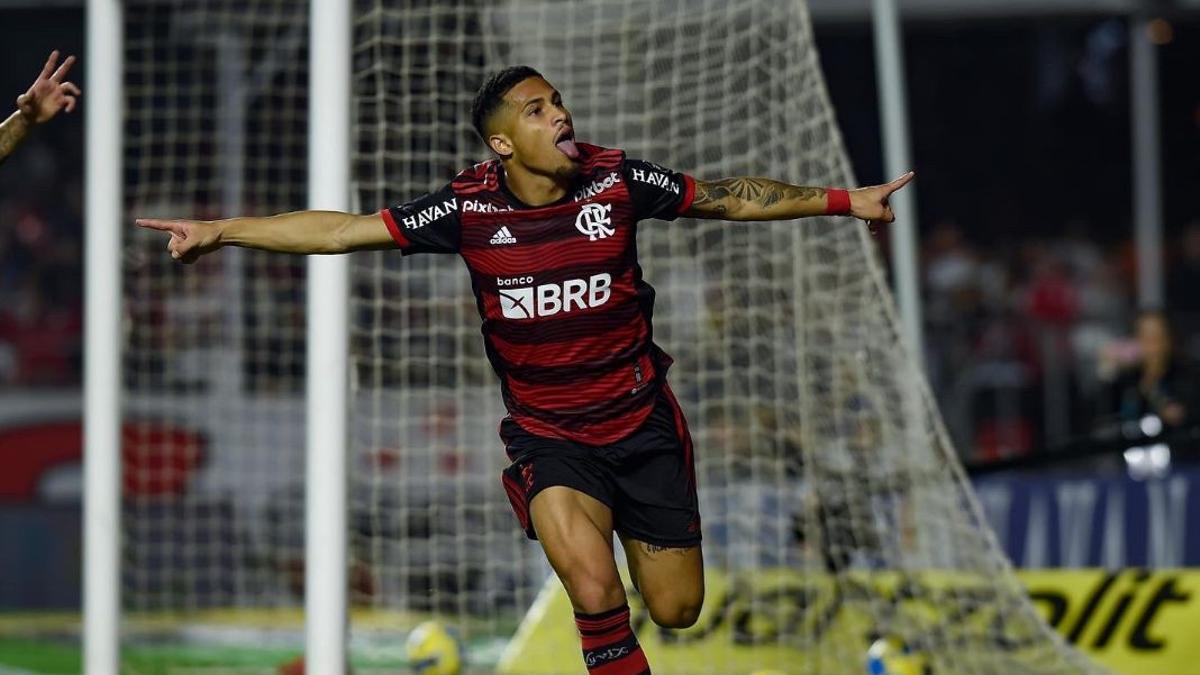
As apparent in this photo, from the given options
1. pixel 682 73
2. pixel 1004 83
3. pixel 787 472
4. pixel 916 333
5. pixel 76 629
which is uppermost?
pixel 1004 83

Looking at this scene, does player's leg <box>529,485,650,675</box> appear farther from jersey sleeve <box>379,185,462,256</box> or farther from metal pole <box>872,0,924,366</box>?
metal pole <box>872,0,924,366</box>

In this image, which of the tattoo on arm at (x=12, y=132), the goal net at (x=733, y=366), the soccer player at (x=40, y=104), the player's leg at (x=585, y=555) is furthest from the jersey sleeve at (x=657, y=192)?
the goal net at (x=733, y=366)

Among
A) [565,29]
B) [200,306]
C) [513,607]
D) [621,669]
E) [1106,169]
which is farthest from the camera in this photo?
[1106,169]

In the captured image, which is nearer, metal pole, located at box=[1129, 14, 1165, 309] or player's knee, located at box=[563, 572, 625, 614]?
player's knee, located at box=[563, 572, 625, 614]

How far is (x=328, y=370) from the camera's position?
7.93 m

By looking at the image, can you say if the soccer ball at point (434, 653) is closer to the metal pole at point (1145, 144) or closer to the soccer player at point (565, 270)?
the soccer player at point (565, 270)

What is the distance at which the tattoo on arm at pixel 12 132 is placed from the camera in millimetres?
6768

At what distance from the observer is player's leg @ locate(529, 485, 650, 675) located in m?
6.02

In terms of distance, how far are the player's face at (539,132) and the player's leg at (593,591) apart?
1.07 m

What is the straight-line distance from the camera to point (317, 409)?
796 cm

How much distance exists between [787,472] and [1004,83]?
12725mm

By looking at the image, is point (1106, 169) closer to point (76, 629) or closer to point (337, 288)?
point (76, 629)

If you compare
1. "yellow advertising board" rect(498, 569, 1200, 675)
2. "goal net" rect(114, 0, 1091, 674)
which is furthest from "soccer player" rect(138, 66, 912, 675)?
"yellow advertising board" rect(498, 569, 1200, 675)

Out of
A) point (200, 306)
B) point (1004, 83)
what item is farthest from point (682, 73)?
point (1004, 83)
